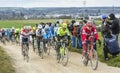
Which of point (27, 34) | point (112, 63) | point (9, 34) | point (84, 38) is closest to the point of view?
point (84, 38)

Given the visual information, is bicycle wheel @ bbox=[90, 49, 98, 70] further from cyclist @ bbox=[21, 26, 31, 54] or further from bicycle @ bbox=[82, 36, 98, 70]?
cyclist @ bbox=[21, 26, 31, 54]

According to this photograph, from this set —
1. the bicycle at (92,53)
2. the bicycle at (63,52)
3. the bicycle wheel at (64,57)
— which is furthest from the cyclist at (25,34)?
the bicycle at (92,53)

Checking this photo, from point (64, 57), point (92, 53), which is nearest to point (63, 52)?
point (64, 57)

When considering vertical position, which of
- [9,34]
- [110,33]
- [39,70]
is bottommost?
[9,34]

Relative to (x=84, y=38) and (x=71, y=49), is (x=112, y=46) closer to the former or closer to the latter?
(x=84, y=38)

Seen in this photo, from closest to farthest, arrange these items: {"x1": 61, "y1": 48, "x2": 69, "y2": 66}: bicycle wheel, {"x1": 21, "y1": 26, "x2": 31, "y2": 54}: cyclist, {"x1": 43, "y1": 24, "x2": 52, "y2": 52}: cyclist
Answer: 1. {"x1": 61, "y1": 48, "x2": 69, "y2": 66}: bicycle wheel
2. {"x1": 21, "y1": 26, "x2": 31, "y2": 54}: cyclist
3. {"x1": 43, "y1": 24, "x2": 52, "y2": 52}: cyclist

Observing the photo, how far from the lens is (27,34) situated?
80.4 feet

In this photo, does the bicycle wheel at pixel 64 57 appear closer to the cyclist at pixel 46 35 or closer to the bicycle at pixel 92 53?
the bicycle at pixel 92 53

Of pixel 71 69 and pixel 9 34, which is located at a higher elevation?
pixel 71 69

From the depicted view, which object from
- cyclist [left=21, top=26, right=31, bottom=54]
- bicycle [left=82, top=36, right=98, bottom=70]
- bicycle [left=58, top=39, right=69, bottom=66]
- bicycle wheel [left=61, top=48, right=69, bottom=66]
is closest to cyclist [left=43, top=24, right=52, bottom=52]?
cyclist [left=21, top=26, right=31, bottom=54]

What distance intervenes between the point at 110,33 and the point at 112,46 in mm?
744

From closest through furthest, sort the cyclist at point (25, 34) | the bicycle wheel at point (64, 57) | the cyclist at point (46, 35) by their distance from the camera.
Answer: the bicycle wheel at point (64, 57) → the cyclist at point (25, 34) → the cyclist at point (46, 35)

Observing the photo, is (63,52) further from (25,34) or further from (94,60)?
(25,34)

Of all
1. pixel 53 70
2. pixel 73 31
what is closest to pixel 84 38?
pixel 53 70
